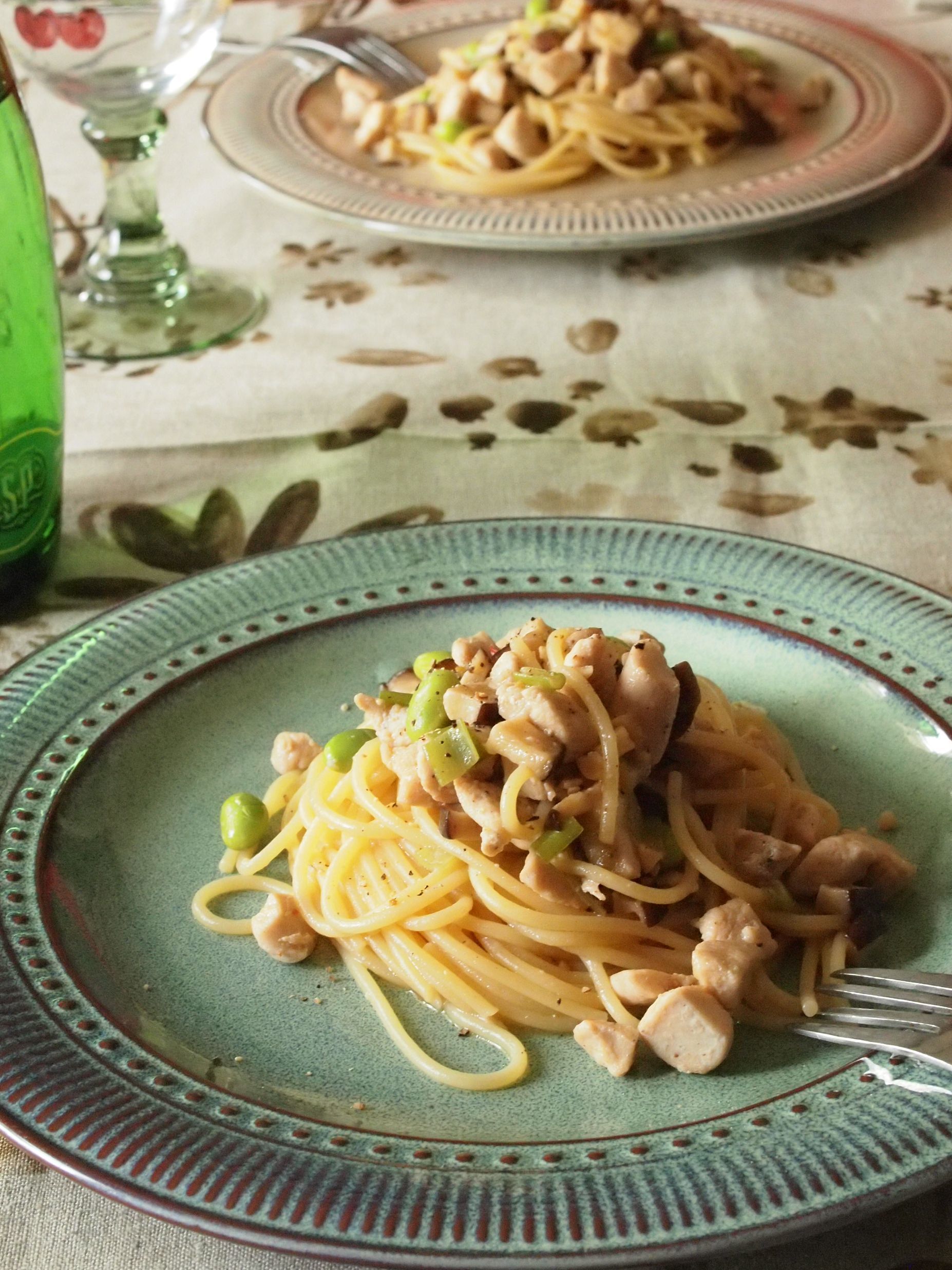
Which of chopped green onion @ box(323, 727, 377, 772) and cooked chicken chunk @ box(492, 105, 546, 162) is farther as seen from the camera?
cooked chicken chunk @ box(492, 105, 546, 162)

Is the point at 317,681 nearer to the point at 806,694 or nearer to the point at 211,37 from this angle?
the point at 806,694

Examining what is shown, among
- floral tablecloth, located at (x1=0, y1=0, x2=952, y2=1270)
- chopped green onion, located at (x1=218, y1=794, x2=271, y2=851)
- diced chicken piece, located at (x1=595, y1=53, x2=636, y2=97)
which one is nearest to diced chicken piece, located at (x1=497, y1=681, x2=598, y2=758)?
chopped green onion, located at (x1=218, y1=794, x2=271, y2=851)

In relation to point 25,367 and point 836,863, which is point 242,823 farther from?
point 25,367

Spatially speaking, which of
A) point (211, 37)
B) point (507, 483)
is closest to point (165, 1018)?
point (507, 483)

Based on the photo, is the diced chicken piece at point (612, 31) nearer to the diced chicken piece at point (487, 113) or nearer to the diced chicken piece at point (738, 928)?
the diced chicken piece at point (487, 113)

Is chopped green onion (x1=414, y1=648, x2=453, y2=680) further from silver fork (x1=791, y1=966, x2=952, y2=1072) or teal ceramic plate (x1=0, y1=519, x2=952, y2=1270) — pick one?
silver fork (x1=791, y1=966, x2=952, y2=1072)

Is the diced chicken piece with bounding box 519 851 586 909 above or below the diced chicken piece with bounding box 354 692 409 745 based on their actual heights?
below
